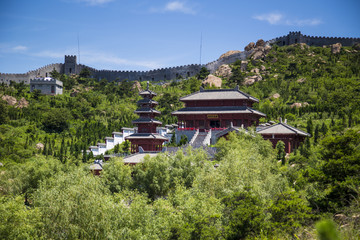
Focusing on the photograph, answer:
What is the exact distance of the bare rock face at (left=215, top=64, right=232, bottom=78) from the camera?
94.5 m

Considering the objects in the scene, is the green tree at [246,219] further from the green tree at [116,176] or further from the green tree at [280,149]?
the green tree at [280,149]

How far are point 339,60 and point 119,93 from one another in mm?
46987

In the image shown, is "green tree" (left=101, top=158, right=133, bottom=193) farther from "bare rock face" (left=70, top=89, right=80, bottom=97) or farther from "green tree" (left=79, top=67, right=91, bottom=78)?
"green tree" (left=79, top=67, right=91, bottom=78)

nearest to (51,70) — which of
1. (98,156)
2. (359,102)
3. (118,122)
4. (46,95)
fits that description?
(46,95)

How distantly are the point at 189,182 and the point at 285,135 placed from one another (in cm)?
1484

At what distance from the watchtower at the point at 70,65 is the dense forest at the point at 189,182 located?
35.2 m

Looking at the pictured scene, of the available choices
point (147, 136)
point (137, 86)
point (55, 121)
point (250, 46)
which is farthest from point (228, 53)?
point (147, 136)

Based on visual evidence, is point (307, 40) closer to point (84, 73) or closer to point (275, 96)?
point (275, 96)

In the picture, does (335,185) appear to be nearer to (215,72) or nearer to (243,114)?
(243,114)

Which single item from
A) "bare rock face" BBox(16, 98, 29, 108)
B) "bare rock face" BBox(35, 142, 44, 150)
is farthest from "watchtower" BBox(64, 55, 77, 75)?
"bare rock face" BBox(35, 142, 44, 150)

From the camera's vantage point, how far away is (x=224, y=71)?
317 feet

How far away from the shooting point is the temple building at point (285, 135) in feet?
137

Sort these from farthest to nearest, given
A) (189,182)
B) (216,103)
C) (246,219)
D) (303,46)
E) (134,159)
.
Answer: (303,46) < (216,103) < (134,159) < (189,182) < (246,219)

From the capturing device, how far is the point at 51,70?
4124 inches
